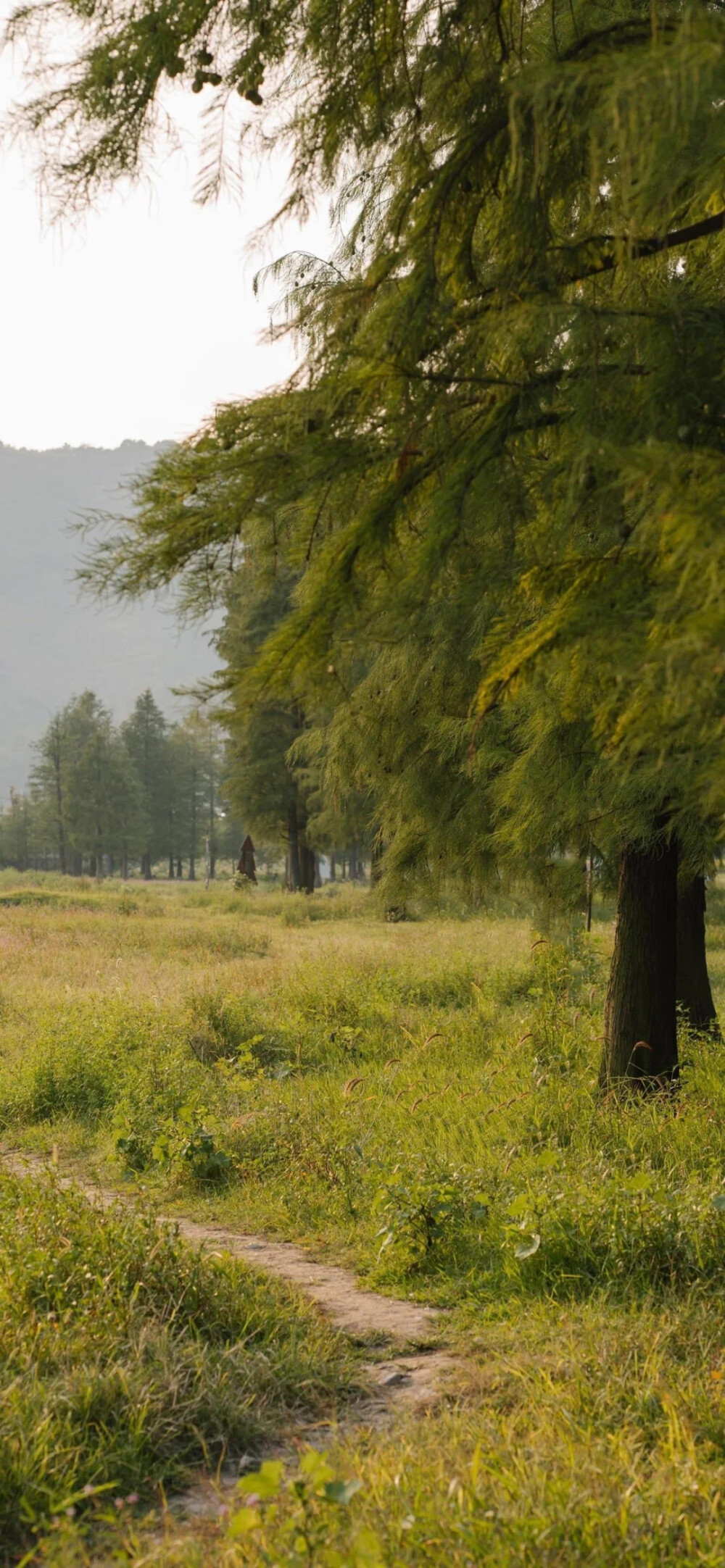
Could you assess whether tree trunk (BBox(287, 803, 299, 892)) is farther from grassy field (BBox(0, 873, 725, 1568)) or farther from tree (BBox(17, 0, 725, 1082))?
tree (BBox(17, 0, 725, 1082))

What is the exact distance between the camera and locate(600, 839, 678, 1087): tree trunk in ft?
22.9

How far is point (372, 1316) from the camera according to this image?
4.33 metres

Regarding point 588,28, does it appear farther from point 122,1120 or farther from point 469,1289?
point 122,1120

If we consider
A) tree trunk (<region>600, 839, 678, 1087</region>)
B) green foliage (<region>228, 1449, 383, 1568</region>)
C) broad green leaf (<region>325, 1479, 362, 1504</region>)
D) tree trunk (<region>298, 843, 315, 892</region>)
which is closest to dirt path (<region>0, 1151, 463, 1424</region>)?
green foliage (<region>228, 1449, 383, 1568</region>)

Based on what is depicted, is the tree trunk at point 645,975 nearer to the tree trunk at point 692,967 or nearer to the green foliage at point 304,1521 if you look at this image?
the tree trunk at point 692,967

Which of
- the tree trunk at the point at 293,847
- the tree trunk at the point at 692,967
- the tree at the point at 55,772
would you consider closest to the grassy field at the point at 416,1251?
the tree trunk at the point at 692,967

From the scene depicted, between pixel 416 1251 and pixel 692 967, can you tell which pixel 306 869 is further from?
pixel 416 1251

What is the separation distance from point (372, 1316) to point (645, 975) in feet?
10.7

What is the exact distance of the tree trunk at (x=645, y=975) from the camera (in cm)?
698

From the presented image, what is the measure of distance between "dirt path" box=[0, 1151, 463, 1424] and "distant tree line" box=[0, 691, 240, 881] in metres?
52.9

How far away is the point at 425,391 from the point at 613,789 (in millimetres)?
2864

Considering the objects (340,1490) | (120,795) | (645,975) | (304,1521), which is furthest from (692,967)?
(120,795)

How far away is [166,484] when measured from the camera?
3.29m

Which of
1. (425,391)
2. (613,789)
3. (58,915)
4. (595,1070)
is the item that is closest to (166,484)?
(425,391)
